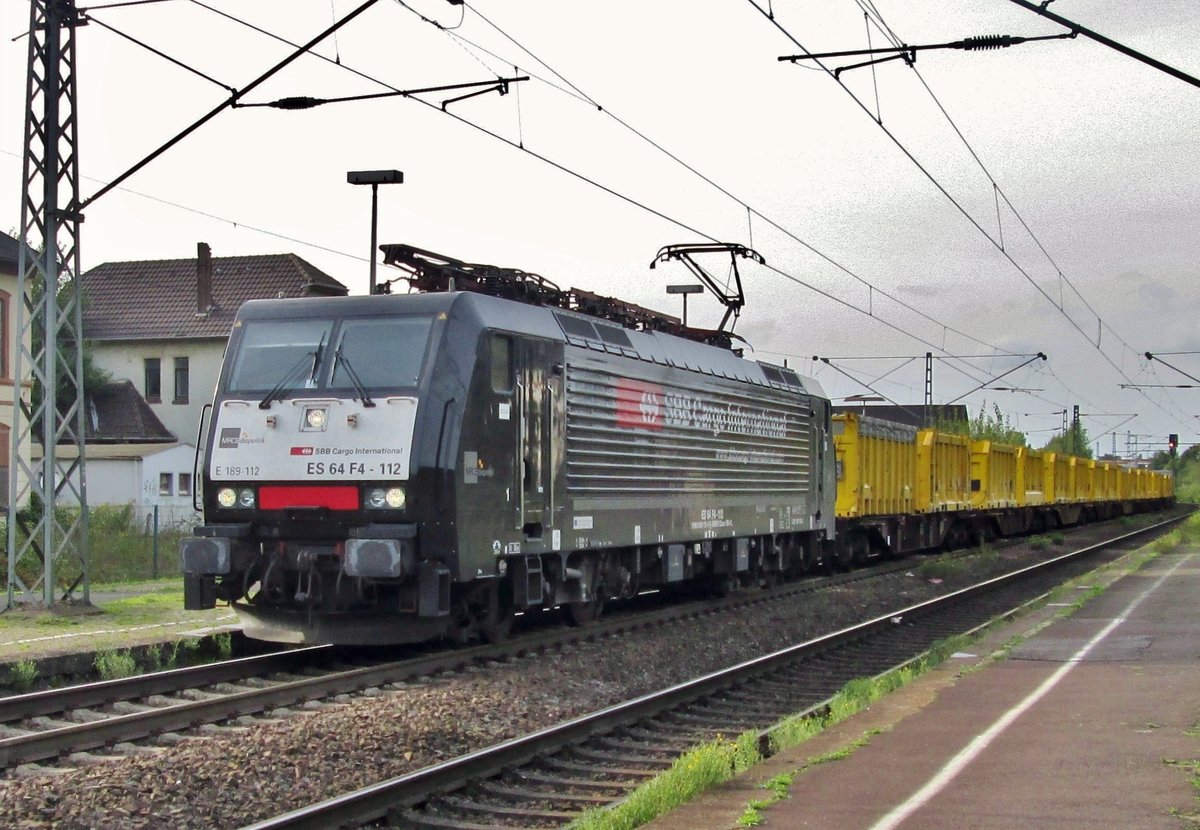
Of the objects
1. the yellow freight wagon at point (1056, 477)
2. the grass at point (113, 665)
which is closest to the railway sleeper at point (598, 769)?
the grass at point (113, 665)

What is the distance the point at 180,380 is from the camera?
2002 inches

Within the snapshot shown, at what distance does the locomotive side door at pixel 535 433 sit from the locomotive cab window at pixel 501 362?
115 millimetres

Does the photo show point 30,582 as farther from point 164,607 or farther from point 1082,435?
point 1082,435

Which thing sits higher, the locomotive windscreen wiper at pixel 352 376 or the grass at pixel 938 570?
the locomotive windscreen wiper at pixel 352 376

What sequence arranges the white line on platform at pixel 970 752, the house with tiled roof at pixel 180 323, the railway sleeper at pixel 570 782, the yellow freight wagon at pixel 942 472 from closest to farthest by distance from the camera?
the white line on platform at pixel 970 752
the railway sleeper at pixel 570 782
the yellow freight wagon at pixel 942 472
the house with tiled roof at pixel 180 323

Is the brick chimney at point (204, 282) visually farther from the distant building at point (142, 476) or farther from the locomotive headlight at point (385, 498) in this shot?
the locomotive headlight at point (385, 498)

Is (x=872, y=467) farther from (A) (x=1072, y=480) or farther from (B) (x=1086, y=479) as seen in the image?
(B) (x=1086, y=479)

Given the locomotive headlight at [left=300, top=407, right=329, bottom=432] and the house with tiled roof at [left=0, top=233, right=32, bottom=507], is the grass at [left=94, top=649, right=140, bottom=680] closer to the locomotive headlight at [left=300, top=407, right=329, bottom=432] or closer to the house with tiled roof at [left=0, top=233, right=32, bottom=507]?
the locomotive headlight at [left=300, top=407, right=329, bottom=432]

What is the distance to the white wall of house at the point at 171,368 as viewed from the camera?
49969mm

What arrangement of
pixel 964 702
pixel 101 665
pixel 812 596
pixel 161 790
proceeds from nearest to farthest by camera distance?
1. pixel 161 790
2. pixel 964 702
3. pixel 101 665
4. pixel 812 596

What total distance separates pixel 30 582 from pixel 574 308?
8.01 m

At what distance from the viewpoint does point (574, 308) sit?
15.6 m

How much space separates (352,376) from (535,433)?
74.3 inches

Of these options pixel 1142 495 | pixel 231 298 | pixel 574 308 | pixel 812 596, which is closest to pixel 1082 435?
pixel 1142 495
